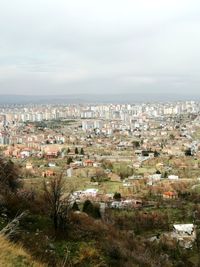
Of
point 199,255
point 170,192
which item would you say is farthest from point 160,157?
point 199,255

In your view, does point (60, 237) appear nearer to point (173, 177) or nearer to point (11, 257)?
point (11, 257)

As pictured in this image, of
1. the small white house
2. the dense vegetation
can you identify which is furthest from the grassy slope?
the small white house

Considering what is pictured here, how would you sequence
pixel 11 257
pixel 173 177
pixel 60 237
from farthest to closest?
pixel 173 177
pixel 60 237
pixel 11 257

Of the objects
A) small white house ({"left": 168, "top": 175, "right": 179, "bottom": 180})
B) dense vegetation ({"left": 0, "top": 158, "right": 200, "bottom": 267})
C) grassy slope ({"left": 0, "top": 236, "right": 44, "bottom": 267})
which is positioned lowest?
small white house ({"left": 168, "top": 175, "right": 179, "bottom": 180})

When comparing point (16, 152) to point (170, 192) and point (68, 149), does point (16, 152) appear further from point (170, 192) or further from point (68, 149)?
point (170, 192)

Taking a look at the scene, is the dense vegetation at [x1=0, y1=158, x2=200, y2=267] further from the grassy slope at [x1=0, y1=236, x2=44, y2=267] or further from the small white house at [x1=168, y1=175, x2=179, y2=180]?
the small white house at [x1=168, y1=175, x2=179, y2=180]

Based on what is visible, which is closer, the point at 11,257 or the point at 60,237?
the point at 11,257

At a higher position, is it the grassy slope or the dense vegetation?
the grassy slope

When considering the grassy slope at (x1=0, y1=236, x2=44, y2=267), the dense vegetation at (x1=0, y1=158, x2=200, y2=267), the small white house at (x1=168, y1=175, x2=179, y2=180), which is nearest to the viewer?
the grassy slope at (x1=0, y1=236, x2=44, y2=267)

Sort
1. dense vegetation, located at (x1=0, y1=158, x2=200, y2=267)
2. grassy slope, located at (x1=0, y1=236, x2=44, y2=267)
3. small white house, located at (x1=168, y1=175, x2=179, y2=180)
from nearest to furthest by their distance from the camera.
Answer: grassy slope, located at (x1=0, y1=236, x2=44, y2=267) → dense vegetation, located at (x1=0, y1=158, x2=200, y2=267) → small white house, located at (x1=168, y1=175, x2=179, y2=180)

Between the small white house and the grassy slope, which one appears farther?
the small white house

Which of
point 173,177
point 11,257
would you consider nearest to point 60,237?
point 11,257
